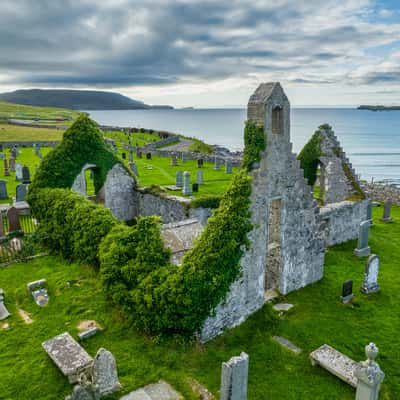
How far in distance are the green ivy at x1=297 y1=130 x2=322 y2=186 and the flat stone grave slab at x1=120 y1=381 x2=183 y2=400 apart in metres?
15.5

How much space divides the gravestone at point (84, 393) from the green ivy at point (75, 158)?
1303cm

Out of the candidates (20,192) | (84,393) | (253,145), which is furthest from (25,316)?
(20,192)

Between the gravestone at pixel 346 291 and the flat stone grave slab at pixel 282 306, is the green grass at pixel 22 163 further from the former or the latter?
the gravestone at pixel 346 291

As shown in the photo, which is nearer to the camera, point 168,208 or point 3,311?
point 3,311

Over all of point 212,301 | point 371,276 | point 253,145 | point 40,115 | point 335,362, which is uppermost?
point 40,115

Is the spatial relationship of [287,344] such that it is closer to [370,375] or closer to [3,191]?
[370,375]

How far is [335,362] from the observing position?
9.25 m

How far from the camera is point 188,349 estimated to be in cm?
967

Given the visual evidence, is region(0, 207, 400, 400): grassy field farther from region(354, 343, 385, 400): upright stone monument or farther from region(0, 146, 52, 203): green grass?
region(0, 146, 52, 203): green grass

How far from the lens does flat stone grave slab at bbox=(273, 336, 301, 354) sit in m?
10.1

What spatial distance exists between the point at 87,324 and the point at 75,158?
10500 millimetres

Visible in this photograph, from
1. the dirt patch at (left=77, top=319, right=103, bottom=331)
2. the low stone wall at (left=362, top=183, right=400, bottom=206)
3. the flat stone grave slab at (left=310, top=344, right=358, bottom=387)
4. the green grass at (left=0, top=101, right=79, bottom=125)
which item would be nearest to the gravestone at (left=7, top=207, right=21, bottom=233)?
the dirt patch at (left=77, top=319, right=103, bottom=331)

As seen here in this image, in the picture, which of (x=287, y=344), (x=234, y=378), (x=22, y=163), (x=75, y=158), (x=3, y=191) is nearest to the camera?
(x=234, y=378)

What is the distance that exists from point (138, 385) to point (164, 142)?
151 ft
